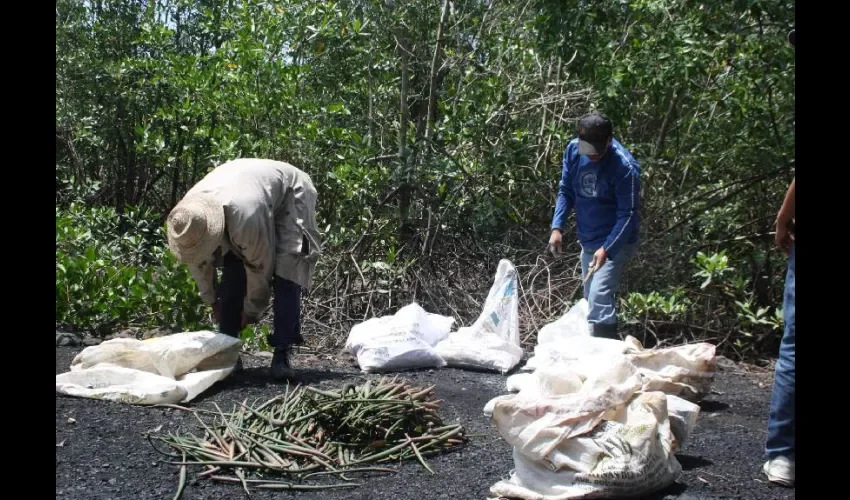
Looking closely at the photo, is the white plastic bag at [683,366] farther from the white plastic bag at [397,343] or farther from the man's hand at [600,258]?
the white plastic bag at [397,343]

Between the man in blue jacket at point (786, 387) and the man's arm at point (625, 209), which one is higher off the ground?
the man's arm at point (625, 209)

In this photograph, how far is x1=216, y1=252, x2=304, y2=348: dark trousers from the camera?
533 centimetres

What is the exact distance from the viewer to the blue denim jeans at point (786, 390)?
3422mm

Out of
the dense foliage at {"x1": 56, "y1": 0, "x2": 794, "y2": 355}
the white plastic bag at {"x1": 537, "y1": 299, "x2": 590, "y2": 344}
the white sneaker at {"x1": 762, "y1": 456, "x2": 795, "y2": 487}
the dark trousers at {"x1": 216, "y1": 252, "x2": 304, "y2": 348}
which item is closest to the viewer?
the white sneaker at {"x1": 762, "y1": 456, "x2": 795, "y2": 487}

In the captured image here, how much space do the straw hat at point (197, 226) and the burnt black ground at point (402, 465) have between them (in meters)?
A: 0.77

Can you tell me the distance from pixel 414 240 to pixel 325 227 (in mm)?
802

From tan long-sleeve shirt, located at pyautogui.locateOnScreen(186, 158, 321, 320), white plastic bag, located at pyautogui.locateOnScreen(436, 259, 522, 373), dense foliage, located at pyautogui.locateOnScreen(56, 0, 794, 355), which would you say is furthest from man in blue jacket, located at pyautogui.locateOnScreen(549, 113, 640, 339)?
tan long-sleeve shirt, located at pyautogui.locateOnScreen(186, 158, 321, 320)

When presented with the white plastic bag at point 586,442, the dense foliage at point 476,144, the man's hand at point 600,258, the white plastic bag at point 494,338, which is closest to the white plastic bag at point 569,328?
the white plastic bag at point 494,338

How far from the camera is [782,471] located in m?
3.60

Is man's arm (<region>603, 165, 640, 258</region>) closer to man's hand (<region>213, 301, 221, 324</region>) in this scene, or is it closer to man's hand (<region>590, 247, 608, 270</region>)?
man's hand (<region>590, 247, 608, 270</region>)

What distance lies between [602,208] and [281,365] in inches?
86.5

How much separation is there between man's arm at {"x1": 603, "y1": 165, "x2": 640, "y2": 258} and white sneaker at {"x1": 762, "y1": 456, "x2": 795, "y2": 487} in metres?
2.28

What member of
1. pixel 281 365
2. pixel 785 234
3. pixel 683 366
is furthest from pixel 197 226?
pixel 785 234
